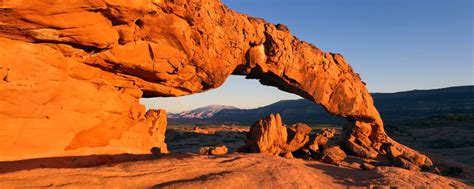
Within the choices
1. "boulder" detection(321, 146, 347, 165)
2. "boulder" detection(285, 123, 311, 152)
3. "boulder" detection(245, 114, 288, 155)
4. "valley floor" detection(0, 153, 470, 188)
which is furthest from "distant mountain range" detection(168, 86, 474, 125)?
"valley floor" detection(0, 153, 470, 188)

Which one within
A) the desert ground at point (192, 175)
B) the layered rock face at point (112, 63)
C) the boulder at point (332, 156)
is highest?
the layered rock face at point (112, 63)

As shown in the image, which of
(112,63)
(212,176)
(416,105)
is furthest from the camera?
(416,105)

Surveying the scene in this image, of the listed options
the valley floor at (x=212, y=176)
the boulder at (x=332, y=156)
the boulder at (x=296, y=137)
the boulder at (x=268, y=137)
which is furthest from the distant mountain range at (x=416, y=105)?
the valley floor at (x=212, y=176)

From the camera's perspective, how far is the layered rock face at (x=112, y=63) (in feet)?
33.5

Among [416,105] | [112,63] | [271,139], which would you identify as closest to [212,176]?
[112,63]

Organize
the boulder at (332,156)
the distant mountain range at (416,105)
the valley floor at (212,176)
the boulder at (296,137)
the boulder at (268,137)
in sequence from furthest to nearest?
the distant mountain range at (416,105) → the boulder at (296,137) → the boulder at (268,137) → the boulder at (332,156) → the valley floor at (212,176)

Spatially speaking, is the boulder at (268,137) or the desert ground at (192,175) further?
the boulder at (268,137)

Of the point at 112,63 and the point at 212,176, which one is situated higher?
the point at 112,63

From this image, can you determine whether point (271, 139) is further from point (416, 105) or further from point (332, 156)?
point (416, 105)

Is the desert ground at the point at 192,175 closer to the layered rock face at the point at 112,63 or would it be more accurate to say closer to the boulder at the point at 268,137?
the layered rock face at the point at 112,63

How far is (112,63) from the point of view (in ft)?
43.0

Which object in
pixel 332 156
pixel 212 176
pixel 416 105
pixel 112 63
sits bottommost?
pixel 332 156

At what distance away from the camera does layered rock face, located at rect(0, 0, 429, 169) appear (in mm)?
10219

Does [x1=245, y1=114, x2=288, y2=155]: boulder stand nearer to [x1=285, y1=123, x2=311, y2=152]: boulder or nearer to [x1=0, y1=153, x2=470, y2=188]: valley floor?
[x1=285, y1=123, x2=311, y2=152]: boulder
